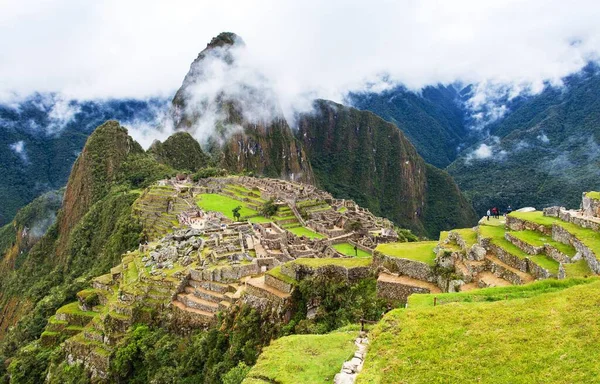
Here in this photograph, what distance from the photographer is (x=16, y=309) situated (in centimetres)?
6650

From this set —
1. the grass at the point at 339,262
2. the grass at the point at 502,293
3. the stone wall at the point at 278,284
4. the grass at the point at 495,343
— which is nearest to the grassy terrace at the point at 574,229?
the grass at the point at 502,293

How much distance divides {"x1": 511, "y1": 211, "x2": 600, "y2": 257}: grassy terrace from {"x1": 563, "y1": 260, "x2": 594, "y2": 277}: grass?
0.48 metres

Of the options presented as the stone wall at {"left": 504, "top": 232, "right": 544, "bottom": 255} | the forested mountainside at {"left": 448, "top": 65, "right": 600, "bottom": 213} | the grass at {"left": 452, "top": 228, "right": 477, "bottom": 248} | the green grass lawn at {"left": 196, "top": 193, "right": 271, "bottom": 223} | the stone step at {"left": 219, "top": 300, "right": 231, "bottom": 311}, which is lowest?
the stone step at {"left": 219, "top": 300, "right": 231, "bottom": 311}

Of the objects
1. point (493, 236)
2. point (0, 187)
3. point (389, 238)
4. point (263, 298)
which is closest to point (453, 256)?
point (493, 236)

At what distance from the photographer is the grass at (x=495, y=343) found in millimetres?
8375

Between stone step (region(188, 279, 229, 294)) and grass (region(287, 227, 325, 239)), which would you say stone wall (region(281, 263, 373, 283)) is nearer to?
stone step (region(188, 279, 229, 294))

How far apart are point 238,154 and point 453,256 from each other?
147m

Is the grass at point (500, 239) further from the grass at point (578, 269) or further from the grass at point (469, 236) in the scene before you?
the grass at point (578, 269)

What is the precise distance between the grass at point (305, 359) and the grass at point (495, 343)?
1.02m

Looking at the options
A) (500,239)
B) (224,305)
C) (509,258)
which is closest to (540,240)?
(509,258)

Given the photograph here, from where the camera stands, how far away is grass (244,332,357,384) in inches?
406

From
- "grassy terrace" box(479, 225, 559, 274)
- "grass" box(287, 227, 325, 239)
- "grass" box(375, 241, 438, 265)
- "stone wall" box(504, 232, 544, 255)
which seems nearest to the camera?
→ "grassy terrace" box(479, 225, 559, 274)

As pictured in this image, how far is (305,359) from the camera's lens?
11.1 m

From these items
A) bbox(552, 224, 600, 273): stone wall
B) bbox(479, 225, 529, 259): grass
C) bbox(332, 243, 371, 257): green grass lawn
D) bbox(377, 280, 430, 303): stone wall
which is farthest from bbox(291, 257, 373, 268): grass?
bbox(332, 243, 371, 257): green grass lawn
